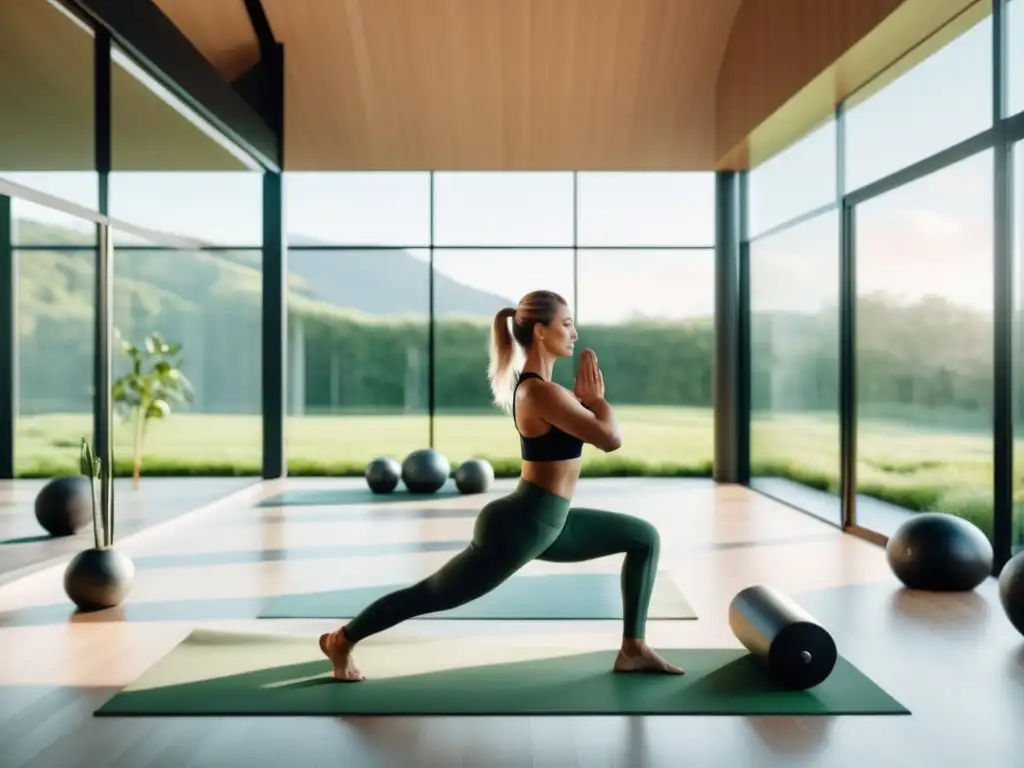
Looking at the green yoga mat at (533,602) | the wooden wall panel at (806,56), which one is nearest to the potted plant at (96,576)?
the green yoga mat at (533,602)

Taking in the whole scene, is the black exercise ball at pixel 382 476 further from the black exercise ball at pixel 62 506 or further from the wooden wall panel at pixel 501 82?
the wooden wall panel at pixel 501 82

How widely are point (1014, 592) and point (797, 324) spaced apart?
13.8ft

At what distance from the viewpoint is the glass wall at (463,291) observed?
29.9ft

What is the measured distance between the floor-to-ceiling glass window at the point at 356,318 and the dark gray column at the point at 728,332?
266 centimetres

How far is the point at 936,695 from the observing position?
2898 millimetres

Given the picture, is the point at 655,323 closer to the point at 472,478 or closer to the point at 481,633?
the point at 472,478

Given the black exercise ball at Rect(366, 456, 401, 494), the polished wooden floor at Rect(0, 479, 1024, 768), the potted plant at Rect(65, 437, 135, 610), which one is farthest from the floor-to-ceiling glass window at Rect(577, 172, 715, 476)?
the potted plant at Rect(65, 437, 135, 610)

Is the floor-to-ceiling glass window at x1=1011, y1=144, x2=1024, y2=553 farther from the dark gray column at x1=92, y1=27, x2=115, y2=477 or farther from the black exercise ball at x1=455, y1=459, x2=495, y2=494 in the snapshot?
the dark gray column at x1=92, y1=27, x2=115, y2=477

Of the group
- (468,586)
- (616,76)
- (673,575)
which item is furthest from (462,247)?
(468,586)

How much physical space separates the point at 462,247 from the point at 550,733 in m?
6.90

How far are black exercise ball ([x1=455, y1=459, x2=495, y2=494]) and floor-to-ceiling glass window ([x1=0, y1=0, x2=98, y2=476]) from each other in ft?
9.20

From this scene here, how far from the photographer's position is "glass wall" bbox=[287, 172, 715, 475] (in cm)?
912

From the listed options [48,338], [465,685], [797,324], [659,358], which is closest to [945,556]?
[465,685]

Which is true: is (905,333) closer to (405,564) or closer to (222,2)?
(405,564)
